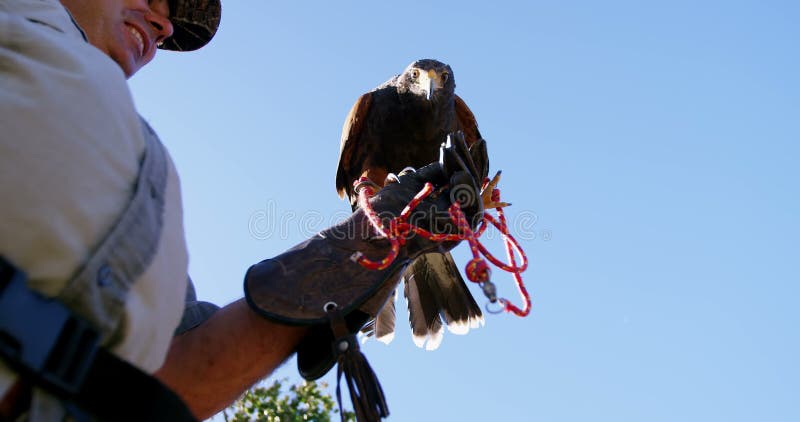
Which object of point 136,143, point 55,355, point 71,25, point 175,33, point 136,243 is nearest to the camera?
point 55,355

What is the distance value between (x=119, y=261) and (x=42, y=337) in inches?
6.9

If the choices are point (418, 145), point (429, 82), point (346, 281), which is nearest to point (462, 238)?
point (346, 281)

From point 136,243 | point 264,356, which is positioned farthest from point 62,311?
point 264,356

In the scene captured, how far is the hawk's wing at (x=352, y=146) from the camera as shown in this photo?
201 inches

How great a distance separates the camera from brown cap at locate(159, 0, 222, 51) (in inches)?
125

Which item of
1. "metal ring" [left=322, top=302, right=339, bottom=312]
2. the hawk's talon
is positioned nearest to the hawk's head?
the hawk's talon

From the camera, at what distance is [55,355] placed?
110 cm

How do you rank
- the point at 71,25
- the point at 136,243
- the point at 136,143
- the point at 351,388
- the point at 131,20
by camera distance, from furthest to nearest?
the point at 131,20 < the point at 351,388 < the point at 71,25 < the point at 136,143 < the point at 136,243

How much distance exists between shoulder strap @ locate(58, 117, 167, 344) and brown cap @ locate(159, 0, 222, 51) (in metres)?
1.97

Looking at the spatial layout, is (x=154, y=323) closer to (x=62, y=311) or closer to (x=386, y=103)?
(x=62, y=311)

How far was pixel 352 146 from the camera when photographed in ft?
16.9

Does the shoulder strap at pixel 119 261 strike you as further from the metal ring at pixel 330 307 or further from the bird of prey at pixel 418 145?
the bird of prey at pixel 418 145

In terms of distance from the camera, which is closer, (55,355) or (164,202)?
(55,355)

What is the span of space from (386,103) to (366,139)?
34 cm
